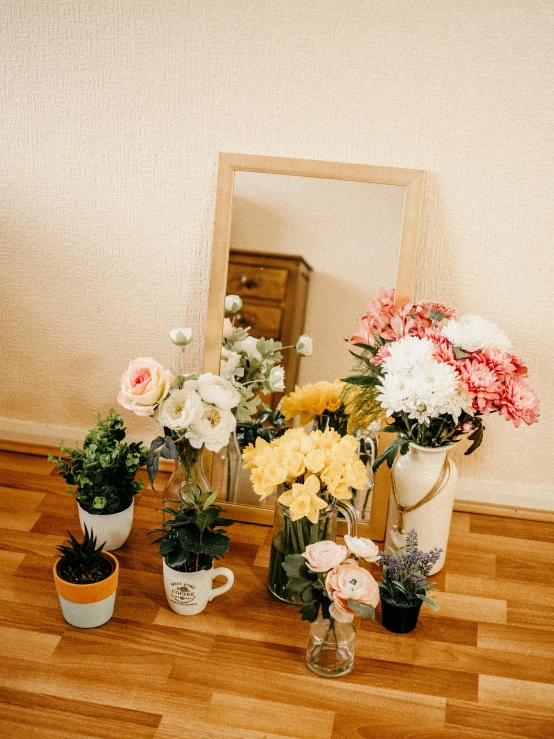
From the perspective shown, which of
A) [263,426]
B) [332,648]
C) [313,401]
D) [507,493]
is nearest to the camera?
[332,648]

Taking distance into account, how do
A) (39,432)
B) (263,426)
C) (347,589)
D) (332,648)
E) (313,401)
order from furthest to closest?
(39,432) < (263,426) < (313,401) < (332,648) < (347,589)

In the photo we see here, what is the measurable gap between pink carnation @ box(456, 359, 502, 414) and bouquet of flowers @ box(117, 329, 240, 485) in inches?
17.3

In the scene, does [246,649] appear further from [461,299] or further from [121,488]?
[461,299]

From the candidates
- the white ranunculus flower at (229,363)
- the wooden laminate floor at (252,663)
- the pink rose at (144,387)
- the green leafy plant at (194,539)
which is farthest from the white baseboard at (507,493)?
the pink rose at (144,387)

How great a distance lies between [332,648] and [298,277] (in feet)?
2.58

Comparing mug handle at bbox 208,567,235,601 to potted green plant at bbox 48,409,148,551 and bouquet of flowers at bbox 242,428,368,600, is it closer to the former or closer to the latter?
bouquet of flowers at bbox 242,428,368,600

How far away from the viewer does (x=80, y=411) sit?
192 centimetres

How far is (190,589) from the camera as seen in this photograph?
52.2 inches

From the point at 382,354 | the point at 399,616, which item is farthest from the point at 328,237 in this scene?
the point at 399,616

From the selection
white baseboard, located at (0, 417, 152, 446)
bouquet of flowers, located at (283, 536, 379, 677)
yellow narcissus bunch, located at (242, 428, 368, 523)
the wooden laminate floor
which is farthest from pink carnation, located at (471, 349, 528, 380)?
white baseboard, located at (0, 417, 152, 446)

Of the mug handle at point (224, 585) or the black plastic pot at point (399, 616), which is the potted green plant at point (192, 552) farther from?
the black plastic pot at point (399, 616)

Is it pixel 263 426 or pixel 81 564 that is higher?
pixel 263 426

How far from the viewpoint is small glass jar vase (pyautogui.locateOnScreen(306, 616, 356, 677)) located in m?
1.24

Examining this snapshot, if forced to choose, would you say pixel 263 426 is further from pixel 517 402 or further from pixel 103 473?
pixel 517 402
